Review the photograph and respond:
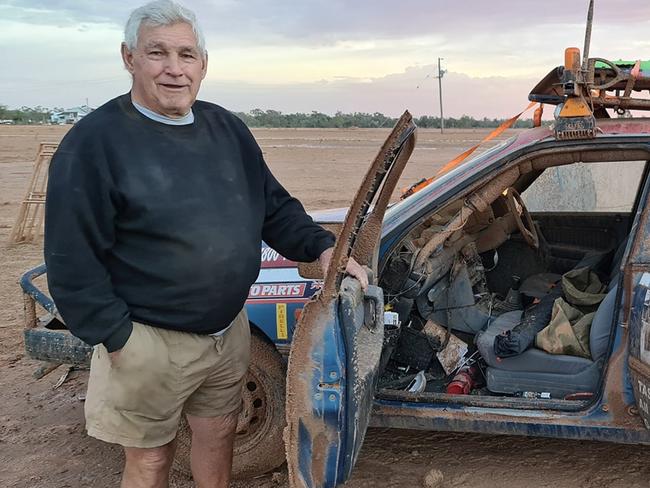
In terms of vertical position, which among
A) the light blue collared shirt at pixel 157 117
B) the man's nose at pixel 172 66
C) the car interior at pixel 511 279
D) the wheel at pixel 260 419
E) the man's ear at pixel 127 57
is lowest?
the wheel at pixel 260 419

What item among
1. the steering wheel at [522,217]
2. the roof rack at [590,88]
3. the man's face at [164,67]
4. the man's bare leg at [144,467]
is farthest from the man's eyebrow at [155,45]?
the steering wheel at [522,217]

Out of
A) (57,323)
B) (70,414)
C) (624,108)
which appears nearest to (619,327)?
(624,108)

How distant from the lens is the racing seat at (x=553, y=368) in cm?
305

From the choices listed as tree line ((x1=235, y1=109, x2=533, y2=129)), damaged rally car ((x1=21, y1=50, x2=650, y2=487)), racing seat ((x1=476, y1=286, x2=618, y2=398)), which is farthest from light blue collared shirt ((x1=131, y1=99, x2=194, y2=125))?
tree line ((x1=235, y1=109, x2=533, y2=129))

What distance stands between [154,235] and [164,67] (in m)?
0.51

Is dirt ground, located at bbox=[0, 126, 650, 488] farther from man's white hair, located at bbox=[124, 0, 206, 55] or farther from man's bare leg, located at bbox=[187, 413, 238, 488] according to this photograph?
man's white hair, located at bbox=[124, 0, 206, 55]

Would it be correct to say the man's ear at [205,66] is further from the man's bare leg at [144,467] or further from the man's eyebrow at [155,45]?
the man's bare leg at [144,467]

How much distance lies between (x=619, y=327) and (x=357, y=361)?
3.62 feet

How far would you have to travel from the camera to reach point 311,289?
3.18 meters

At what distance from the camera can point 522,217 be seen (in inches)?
165

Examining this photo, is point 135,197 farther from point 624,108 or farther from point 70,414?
point 70,414

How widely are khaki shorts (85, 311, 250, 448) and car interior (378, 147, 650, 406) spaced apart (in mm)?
1002

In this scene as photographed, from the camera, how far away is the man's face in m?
2.12

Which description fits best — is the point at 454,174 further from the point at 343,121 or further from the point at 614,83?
the point at 343,121
